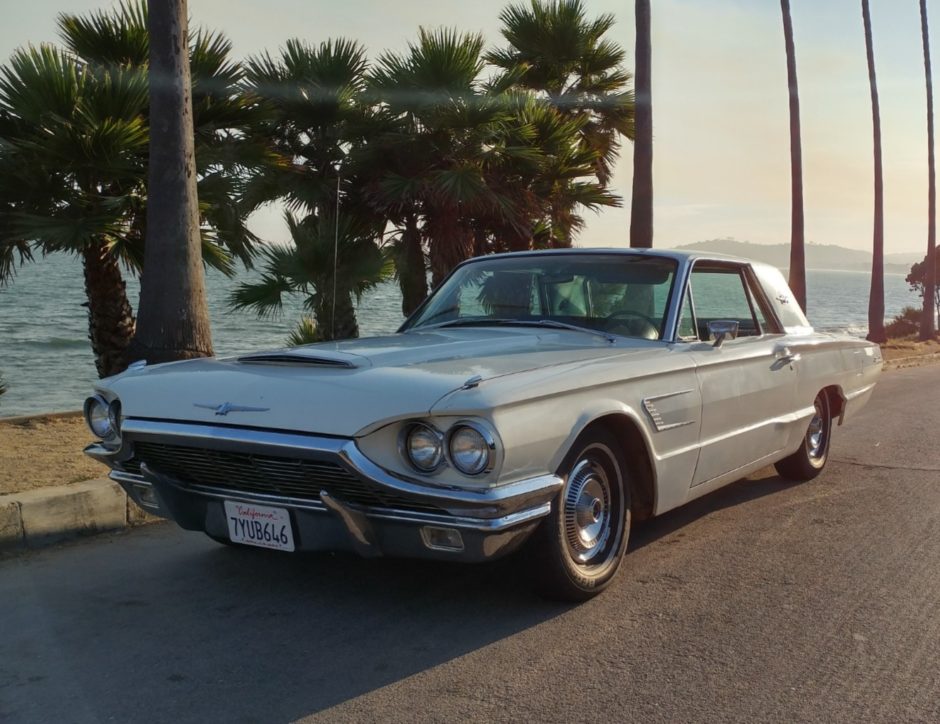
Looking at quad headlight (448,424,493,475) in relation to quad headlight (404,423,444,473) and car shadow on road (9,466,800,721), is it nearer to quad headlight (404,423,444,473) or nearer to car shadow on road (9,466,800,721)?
quad headlight (404,423,444,473)

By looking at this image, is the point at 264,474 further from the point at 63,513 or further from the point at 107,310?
the point at 107,310

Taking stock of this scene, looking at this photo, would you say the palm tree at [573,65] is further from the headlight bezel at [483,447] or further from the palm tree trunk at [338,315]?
the headlight bezel at [483,447]

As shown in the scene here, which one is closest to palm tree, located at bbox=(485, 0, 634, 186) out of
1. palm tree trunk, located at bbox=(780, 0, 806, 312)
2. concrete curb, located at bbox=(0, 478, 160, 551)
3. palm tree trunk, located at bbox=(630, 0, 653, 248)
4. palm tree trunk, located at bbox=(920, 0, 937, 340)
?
palm tree trunk, located at bbox=(630, 0, 653, 248)

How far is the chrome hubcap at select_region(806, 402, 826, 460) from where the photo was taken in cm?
646

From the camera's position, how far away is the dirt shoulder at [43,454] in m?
5.86

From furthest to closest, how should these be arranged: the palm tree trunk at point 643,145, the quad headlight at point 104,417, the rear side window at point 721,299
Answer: the palm tree trunk at point 643,145, the rear side window at point 721,299, the quad headlight at point 104,417

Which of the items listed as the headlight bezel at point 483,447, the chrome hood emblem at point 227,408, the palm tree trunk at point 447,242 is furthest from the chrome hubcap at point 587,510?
the palm tree trunk at point 447,242

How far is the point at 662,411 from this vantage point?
14.4ft

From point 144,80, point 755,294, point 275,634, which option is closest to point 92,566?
point 275,634

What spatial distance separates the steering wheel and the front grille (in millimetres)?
1829

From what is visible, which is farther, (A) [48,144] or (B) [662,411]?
(A) [48,144]

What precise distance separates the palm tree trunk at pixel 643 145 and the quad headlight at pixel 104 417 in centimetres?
1036

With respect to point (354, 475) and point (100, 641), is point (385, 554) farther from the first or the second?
point (100, 641)

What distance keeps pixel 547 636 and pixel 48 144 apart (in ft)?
22.1
